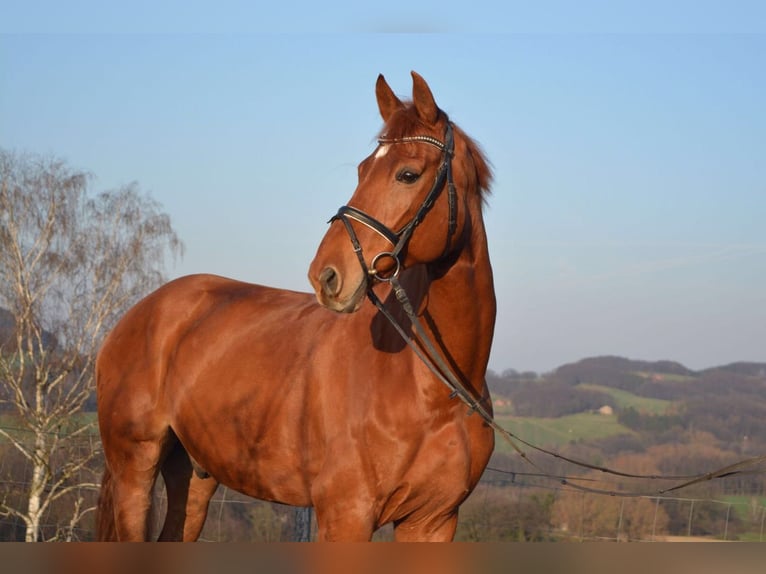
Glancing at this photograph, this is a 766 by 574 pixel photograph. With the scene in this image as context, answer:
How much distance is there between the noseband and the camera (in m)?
3.22

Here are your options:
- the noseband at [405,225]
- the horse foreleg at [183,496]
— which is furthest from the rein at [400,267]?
the horse foreleg at [183,496]

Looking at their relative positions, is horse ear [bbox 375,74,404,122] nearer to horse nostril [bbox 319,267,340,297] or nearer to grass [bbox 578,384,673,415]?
horse nostril [bbox 319,267,340,297]

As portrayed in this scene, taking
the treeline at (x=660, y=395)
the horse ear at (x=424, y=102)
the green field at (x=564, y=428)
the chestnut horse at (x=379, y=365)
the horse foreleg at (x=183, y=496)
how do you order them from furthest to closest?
the treeline at (x=660, y=395), the green field at (x=564, y=428), the horse foreleg at (x=183, y=496), the horse ear at (x=424, y=102), the chestnut horse at (x=379, y=365)

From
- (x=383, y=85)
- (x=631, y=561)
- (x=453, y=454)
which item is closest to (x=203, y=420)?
(x=453, y=454)

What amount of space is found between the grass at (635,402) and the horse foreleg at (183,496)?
38.3 meters

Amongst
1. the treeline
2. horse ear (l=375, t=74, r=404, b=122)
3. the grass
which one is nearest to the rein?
horse ear (l=375, t=74, r=404, b=122)

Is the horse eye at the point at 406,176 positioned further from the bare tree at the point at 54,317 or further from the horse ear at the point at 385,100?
the bare tree at the point at 54,317

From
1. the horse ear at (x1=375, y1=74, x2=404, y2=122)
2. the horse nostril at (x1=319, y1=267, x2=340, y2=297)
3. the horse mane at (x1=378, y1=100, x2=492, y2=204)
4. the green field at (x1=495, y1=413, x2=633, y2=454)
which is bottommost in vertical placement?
the green field at (x1=495, y1=413, x2=633, y2=454)

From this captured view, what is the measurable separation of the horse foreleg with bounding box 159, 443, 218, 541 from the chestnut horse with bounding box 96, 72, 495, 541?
0.66 metres

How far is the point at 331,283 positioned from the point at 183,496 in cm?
258

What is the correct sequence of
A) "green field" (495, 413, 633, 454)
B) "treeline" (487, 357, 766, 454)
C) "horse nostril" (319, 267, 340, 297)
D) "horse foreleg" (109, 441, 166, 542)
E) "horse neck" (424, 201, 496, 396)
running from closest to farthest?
1. "horse nostril" (319, 267, 340, 297)
2. "horse neck" (424, 201, 496, 396)
3. "horse foreleg" (109, 441, 166, 542)
4. "green field" (495, 413, 633, 454)
5. "treeline" (487, 357, 766, 454)

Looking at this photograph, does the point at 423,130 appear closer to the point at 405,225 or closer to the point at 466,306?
the point at 405,225

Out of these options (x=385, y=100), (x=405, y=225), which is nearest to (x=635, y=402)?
(x=385, y=100)

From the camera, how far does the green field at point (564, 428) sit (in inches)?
1362
